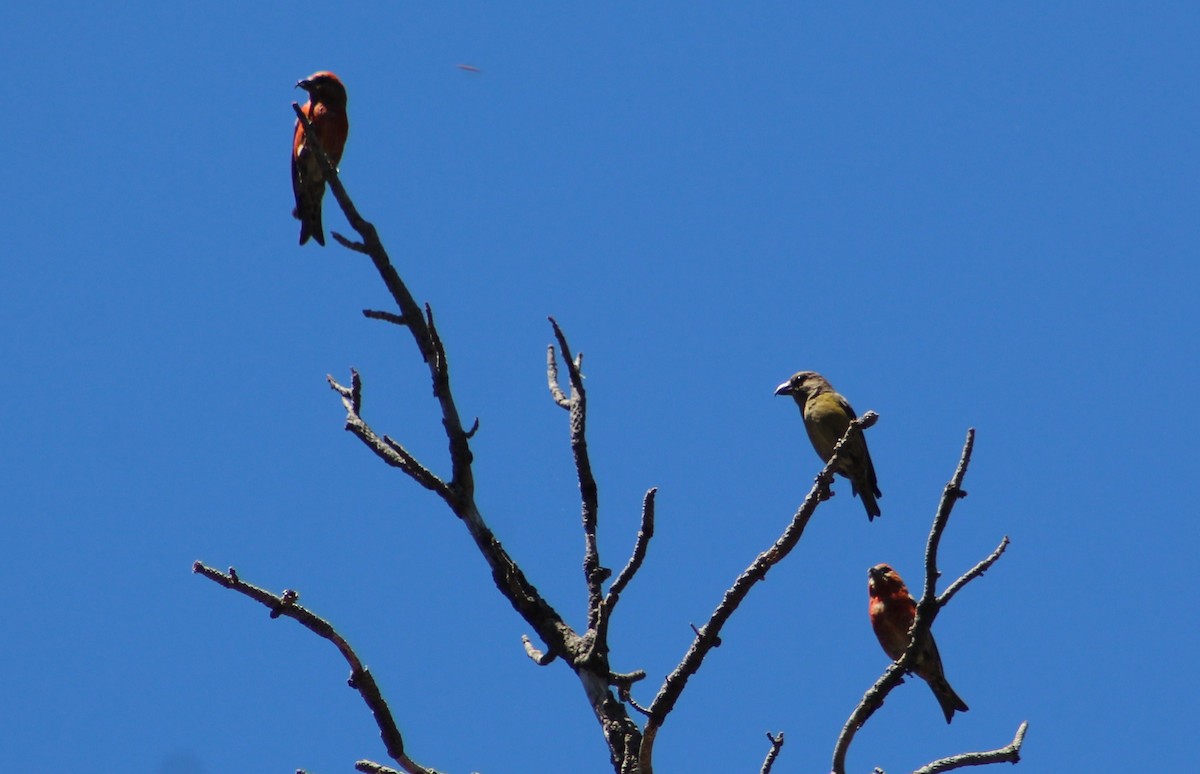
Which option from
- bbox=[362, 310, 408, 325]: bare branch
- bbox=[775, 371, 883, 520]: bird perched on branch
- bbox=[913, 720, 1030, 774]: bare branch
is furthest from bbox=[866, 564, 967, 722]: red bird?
bbox=[362, 310, 408, 325]: bare branch

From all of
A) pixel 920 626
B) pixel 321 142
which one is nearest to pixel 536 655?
pixel 920 626

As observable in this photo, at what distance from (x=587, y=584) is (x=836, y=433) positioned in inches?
151

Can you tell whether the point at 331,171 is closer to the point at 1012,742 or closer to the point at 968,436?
the point at 968,436

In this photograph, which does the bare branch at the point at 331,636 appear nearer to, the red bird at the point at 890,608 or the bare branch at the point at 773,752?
the bare branch at the point at 773,752

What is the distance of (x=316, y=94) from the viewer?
889cm

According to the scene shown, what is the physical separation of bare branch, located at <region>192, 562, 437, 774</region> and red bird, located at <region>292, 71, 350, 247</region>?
16.2 feet

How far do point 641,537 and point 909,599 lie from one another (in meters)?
4.37

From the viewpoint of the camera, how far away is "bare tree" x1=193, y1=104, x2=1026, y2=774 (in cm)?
379

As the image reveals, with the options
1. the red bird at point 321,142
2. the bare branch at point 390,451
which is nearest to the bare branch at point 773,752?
the bare branch at point 390,451

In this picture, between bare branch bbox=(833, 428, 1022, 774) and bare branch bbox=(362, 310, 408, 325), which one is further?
bare branch bbox=(362, 310, 408, 325)

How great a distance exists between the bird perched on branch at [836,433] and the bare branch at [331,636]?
164 inches

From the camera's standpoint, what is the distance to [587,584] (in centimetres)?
426

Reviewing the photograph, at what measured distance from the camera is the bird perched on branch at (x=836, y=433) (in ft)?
24.8

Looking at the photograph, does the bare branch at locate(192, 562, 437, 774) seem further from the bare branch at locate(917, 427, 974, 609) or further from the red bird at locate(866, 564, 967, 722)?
the red bird at locate(866, 564, 967, 722)
